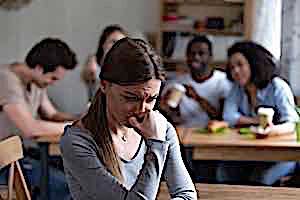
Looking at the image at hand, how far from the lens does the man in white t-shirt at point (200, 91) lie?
3.62 metres

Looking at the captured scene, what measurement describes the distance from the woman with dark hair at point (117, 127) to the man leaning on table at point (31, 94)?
57.4 inches

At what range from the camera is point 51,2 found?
470cm

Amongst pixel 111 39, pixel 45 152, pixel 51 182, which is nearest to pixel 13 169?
pixel 45 152

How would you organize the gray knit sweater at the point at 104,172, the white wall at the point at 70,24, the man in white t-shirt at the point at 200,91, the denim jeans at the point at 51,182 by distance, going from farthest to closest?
the white wall at the point at 70,24
the man in white t-shirt at the point at 200,91
the denim jeans at the point at 51,182
the gray knit sweater at the point at 104,172

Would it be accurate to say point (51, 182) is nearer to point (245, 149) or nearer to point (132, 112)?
point (245, 149)

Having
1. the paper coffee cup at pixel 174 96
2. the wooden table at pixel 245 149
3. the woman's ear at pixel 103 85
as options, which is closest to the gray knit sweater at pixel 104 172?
the woman's ear at pixel 103 85

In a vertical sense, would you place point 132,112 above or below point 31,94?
above

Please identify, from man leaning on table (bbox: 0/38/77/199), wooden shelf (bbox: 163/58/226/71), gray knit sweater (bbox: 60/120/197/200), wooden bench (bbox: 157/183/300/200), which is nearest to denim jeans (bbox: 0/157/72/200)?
man leaning on table (bbox: 0/38/77/199)

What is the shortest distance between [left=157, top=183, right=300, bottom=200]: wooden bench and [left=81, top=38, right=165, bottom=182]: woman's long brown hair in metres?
0.38

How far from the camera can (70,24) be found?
4691 millimetres

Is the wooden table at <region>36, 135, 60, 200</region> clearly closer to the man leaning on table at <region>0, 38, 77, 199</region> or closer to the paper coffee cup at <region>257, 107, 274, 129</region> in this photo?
the man leaning on table at <region>0, 38, 77, 199</region>

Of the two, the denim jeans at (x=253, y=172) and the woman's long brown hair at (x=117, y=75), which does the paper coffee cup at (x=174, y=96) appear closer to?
the denim jeans at (x=253, y=172)

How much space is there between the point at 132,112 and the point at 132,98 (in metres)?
0.04

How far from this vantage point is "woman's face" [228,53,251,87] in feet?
11.1
